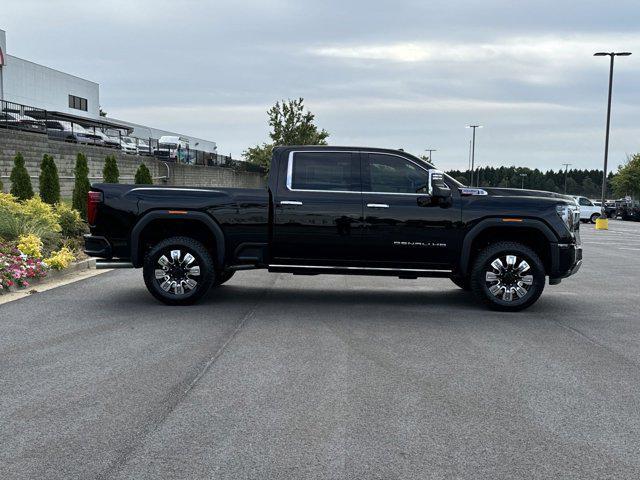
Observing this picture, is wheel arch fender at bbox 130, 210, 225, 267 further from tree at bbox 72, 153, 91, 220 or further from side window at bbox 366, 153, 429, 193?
tree at bbox 72, 153, 91, 220

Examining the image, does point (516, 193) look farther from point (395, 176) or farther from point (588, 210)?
point (588, 210)

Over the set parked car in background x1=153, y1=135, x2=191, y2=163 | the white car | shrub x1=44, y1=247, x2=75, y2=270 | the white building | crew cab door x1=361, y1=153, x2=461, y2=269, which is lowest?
the white car

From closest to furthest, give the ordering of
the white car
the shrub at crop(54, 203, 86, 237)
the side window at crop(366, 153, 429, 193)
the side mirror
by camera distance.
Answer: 1. the side mirror
2. the side window at crop(366, 153, 429, 193)
3. the shrub at crop(54, 203, 86, 237)
4. the white car

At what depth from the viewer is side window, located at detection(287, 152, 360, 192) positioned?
9.53 meters

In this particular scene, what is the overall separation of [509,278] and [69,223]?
10.7 metres

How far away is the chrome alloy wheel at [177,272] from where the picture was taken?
9328mm

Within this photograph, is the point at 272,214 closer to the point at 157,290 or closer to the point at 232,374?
the point at 157,290

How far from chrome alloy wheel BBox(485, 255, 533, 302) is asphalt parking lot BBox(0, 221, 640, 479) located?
32 centimetres

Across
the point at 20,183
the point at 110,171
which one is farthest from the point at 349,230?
the point at 110,171

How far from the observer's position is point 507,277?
9344mm

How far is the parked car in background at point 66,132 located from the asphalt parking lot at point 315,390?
27.9 metres

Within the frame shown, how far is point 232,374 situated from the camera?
6.01 m

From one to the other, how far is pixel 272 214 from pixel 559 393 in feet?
15.9

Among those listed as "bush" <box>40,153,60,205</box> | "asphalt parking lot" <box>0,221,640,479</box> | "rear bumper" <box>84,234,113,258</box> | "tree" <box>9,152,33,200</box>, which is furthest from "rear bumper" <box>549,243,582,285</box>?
"tree" <box>9,152,33,200</box>
